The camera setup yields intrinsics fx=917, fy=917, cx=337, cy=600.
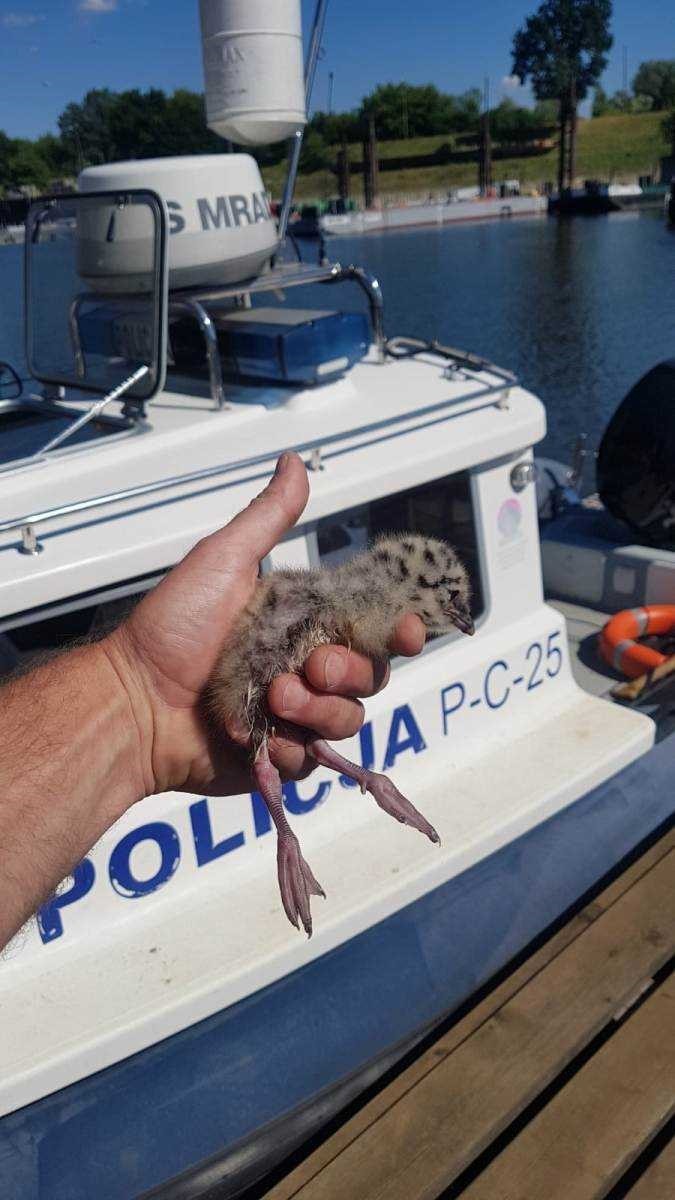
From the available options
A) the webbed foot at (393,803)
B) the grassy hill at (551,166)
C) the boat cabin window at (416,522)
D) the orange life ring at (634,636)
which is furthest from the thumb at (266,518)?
the grassy hill at (551,166)

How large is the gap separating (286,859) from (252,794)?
5.58ft

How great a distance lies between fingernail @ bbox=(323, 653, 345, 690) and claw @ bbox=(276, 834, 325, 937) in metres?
0.36

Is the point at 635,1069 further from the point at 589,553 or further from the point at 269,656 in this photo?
the point at 589,553

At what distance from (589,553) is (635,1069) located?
4040 mm

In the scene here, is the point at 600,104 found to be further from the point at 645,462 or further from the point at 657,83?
the point at 645,462

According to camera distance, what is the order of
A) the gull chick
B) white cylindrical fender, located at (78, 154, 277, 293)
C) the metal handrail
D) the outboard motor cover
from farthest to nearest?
the outboard motor cover
white cylindrical fender, located at (78, 154, 277, 293)
the metal handrail
the gull chick

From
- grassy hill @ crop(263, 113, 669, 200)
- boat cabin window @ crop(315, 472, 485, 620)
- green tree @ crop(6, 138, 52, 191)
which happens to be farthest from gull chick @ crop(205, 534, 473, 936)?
grassy hill @ crop(263, 113, 669, 200)

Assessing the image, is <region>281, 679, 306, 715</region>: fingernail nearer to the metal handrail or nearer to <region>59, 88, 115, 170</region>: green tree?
the metal handrail

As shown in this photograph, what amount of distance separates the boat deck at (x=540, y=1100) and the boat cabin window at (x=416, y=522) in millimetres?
1813

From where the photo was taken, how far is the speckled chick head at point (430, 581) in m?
2.15

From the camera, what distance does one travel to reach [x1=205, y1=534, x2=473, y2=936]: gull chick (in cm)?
207

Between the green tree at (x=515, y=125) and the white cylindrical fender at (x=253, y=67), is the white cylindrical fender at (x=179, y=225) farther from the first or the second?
the green tree at (x=515, y=125)

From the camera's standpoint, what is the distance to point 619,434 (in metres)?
6.74

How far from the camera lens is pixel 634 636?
19.1ft
